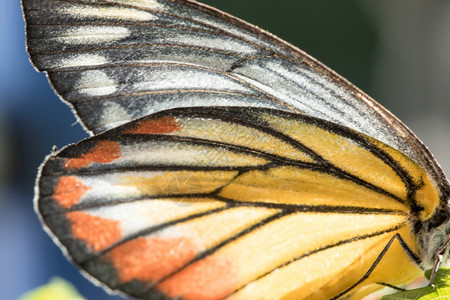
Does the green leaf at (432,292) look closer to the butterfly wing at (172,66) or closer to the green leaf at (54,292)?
the butterfly wing at (172,66)

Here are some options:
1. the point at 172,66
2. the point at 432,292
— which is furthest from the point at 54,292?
the point at 432,292

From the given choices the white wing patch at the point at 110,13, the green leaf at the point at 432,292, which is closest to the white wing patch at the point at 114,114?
the white wing patch at the point at 110,13

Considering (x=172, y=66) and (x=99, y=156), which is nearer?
(x=99, y=156)

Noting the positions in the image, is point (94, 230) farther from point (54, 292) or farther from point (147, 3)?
point (147, 3)

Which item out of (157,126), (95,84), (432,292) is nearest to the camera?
(432,292)

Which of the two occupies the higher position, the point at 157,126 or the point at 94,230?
the point at 157,126

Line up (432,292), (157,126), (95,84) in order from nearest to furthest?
(432,292) < (157,126) < (95,84)
